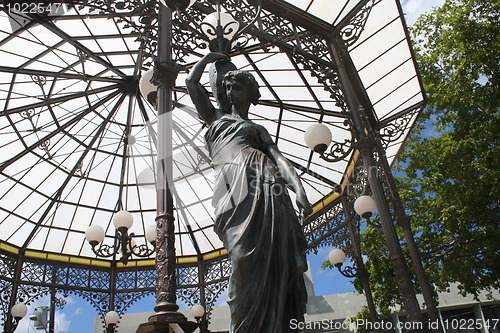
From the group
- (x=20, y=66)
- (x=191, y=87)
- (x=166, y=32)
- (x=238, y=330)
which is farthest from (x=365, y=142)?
(x=20, y=66)

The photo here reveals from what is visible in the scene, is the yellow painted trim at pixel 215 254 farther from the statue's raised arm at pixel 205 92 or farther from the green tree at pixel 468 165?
the statue's raised arm at pixel 205 92

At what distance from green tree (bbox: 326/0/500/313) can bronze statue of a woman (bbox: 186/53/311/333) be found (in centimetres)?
919

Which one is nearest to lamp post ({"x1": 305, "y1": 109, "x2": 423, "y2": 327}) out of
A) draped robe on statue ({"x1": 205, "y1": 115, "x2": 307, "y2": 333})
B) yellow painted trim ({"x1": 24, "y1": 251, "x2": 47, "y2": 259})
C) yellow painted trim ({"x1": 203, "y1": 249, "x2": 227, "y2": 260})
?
draped robe on statue ({"x1": 205, "y1": 115, "x2": 307, "y2": 333})

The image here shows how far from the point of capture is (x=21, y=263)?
1271cm

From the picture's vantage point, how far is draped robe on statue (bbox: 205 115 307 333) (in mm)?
1911

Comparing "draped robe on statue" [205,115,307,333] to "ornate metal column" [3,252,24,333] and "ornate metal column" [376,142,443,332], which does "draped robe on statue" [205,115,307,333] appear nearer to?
"ornate metal column" [376,142,443,332]

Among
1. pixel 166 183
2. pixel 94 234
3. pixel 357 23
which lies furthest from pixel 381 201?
pixel 94 234

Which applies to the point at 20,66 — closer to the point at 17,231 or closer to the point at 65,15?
the point at 65,15

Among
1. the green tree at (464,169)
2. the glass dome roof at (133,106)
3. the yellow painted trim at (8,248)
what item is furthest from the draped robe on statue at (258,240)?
the yellow painted trim at (8,248)

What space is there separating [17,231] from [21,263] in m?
0.97

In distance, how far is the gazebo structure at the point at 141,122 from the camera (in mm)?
7016

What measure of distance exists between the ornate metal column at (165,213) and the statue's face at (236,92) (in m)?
1.25

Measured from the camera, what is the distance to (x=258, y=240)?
2002 millimetres

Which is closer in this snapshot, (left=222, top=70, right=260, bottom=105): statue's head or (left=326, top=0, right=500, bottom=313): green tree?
(left=222, top=70, right=260, bottom=105): statue's head
